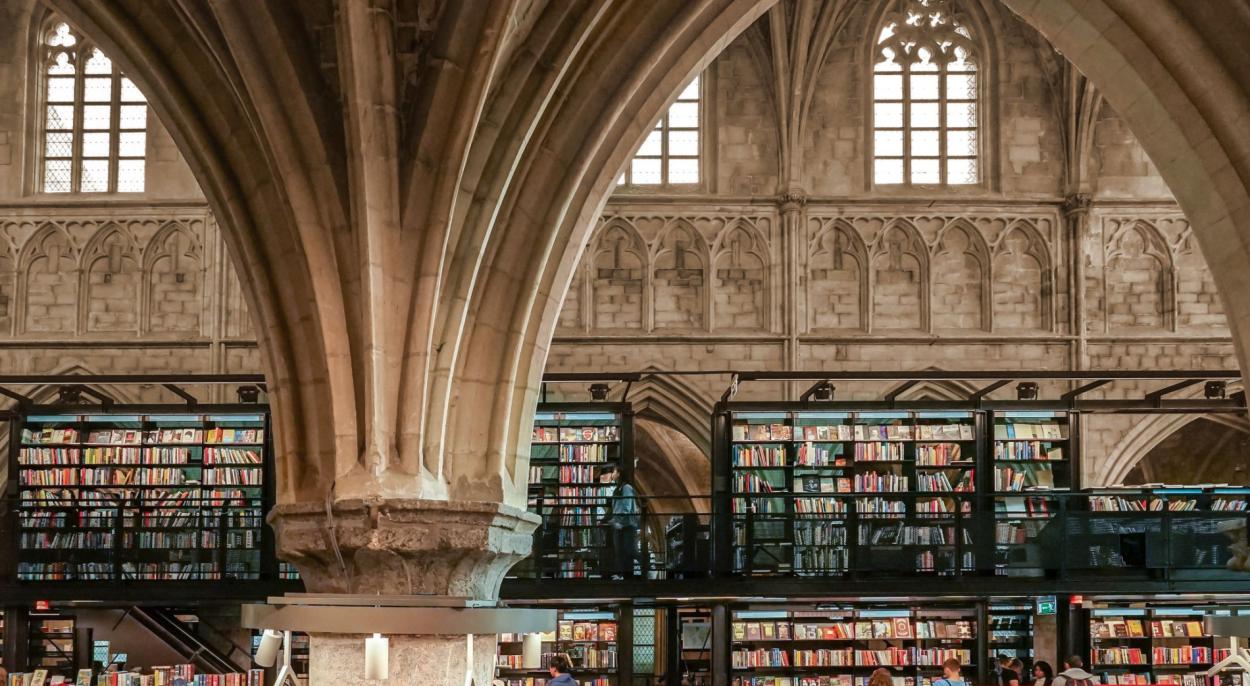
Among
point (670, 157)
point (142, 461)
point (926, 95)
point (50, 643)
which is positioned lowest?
point (50, 643)

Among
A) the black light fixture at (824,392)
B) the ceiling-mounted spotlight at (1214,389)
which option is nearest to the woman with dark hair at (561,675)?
the black light fixture at (824,392)

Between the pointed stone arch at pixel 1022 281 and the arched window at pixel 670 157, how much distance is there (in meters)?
3.55

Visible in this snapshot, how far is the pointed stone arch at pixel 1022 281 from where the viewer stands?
18.0m

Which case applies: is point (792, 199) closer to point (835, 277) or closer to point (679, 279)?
point (835, 277)

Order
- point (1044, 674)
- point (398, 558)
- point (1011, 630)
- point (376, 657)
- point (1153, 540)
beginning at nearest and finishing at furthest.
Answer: point (376, 657)
point (398, 558)
point (1044, 674)
point (1153, 540)
point (1011, 630)

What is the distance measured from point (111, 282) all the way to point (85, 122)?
190cm

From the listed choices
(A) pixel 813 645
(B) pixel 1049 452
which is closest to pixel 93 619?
(A) pixel 813 645

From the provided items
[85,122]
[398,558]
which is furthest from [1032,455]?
[85,122]

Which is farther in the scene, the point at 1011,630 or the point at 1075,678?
the point at 1011,630

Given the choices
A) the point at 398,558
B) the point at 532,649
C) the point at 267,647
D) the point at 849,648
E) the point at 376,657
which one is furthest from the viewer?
the point at 849,648

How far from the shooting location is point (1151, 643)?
595 inches

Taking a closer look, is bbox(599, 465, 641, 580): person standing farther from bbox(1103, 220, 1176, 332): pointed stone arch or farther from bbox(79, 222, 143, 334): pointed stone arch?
bbox(1103, 220, 1176, 332): pointed stone arch

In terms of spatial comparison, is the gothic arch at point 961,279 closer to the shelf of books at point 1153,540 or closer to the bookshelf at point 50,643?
the shelf of books at point 1153,540

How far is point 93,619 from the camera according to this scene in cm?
1450
